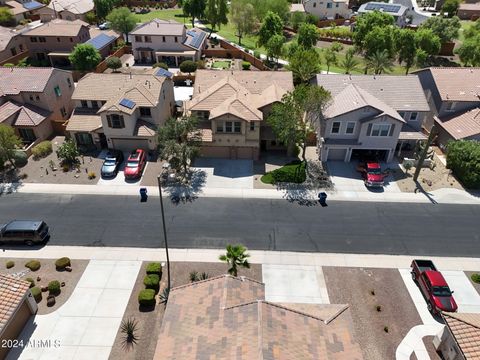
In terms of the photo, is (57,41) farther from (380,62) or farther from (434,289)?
(434,289)

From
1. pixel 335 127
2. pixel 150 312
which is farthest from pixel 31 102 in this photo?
pixel 335 127

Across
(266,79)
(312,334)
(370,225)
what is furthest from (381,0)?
(312,334)

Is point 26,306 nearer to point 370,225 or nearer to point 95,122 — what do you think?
point 95,122

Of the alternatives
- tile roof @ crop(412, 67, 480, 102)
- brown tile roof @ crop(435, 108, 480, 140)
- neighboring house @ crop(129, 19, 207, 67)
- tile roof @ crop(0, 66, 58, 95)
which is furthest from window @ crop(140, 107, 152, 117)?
tile roof @ crop(412, 67, 480, 102)

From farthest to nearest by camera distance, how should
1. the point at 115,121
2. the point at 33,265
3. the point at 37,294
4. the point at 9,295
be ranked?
the point at 115,121 < the point at 33,265 < the point at 37,294 < the point at 9,295

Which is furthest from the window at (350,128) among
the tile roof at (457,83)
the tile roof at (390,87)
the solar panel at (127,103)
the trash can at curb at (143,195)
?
the solar panel at (127,103)

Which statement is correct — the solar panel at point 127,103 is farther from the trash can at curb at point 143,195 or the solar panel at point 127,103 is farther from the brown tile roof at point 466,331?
the brown tile roof at point 466,331

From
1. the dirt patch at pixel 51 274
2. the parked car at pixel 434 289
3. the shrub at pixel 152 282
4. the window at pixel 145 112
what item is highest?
the window at pixel 145 112
